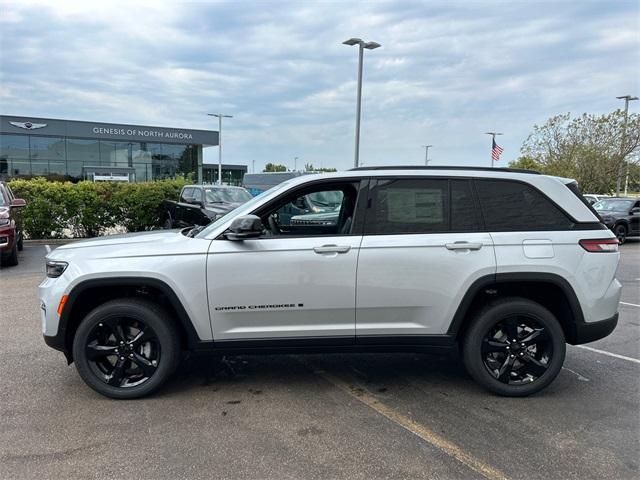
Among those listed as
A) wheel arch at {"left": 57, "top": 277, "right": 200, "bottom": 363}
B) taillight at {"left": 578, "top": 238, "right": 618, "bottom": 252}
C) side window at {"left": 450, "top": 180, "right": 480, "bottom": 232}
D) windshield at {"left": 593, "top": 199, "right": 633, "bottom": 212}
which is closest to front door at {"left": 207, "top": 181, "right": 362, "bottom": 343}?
wheel arch at {"left": 57, "top": 277, "right": 200, "bottom": 363}

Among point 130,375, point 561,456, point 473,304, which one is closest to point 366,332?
point 473,304

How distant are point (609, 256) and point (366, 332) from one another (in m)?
2.04

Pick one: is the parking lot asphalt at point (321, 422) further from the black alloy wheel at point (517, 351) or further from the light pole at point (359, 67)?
the light pole at point (359, 67)

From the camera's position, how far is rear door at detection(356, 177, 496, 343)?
3920 mm

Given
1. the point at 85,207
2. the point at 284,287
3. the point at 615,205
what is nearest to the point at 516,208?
the point at 284,287

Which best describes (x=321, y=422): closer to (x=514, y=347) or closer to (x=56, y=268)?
(x=514, y=347)

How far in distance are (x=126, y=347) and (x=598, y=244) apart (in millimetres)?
3802

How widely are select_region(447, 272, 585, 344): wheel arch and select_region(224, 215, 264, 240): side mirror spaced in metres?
1.68

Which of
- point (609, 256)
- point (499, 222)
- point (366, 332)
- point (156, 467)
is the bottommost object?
point (156, 467)

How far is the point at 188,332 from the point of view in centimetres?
394

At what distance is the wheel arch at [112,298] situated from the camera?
12.6 feet

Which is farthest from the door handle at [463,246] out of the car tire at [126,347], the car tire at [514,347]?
the car tire at [126,347]

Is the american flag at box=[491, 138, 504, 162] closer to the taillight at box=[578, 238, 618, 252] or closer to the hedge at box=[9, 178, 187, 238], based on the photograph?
the hedge at box=[9, 178, 187, 238]

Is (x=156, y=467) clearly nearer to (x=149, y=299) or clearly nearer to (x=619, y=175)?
(x=149, y=299)
